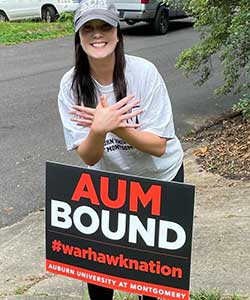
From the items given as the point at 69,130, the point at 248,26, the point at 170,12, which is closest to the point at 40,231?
the point at 69,130

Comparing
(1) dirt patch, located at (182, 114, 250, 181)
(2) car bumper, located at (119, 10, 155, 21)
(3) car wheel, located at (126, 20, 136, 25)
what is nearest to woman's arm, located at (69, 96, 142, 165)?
(1) dirt patch, located at (182, 114, 250, 181)

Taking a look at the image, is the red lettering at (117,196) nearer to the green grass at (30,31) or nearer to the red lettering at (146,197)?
the red lettering at (146,197)

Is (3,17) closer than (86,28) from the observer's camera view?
No

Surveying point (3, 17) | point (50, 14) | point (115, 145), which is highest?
point (115, 145)

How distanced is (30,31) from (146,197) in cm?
1463

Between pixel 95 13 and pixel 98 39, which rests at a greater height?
pixel 95 13

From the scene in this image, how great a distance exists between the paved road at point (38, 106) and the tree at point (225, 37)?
0.91m

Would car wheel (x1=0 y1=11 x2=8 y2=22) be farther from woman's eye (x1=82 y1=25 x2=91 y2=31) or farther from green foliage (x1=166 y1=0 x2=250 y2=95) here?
woman's eye (x1=82 y1=25 x2=91 y2=31)

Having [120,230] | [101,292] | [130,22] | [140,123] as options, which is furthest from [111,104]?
[130,22]

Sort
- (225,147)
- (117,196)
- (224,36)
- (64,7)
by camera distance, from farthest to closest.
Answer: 1. (64,7)
2. (224,36)
3. (225,147)
4. (117,196)

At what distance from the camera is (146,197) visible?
2.34 metres

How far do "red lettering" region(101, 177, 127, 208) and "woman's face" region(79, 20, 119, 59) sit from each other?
1.67 feet

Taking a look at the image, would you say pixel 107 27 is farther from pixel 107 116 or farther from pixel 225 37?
pixel 225 37

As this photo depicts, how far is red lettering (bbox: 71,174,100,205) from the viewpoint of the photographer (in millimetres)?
2438
